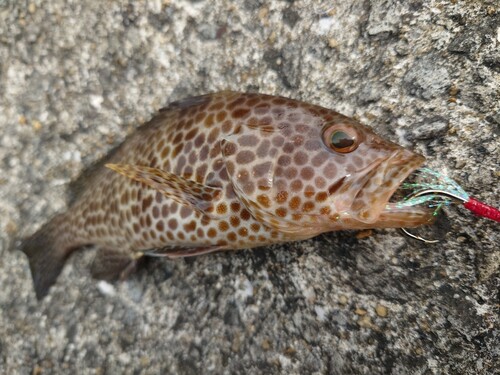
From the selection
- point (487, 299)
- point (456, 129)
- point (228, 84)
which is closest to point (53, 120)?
point (228, 84)

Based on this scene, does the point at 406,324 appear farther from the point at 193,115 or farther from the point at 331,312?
the point at 193,115

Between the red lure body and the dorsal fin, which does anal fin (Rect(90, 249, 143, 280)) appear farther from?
the red lure body

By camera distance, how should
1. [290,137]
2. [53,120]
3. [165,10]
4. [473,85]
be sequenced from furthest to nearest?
[53,120], [165,10], [473,85], [290,137]

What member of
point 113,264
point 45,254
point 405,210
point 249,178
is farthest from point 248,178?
point 45,254

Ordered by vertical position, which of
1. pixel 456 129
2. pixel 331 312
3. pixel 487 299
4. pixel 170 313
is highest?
pixel 456 129

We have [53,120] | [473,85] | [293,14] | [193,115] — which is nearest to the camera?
[473,85]

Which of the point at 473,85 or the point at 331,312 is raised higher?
the point at 473,85

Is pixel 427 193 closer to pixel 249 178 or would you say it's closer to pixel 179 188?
pixel 249 178

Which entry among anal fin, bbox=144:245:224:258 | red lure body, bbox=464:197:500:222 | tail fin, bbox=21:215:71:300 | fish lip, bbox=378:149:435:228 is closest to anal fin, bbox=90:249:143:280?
tail fin, bbox=21:215:71:300

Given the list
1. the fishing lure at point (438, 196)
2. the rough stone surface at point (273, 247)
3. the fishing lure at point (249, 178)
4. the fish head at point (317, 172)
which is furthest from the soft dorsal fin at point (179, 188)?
the fishing lure at point (438, 196)
